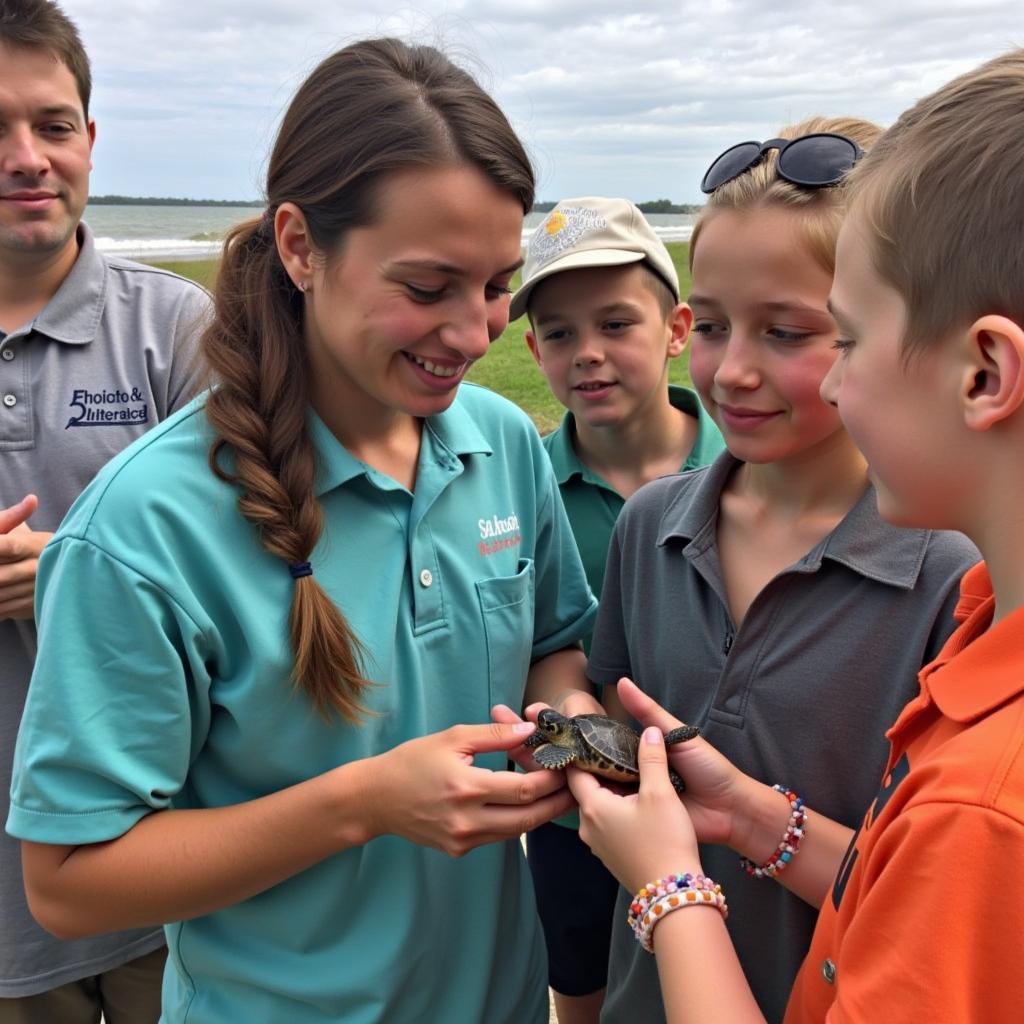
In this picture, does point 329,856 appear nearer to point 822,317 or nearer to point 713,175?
point 822,317

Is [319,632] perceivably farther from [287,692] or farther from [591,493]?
[591,493]

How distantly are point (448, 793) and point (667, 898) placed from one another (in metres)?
0.46

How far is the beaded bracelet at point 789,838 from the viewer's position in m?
1.92

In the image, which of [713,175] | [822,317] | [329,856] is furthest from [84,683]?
[713,175]

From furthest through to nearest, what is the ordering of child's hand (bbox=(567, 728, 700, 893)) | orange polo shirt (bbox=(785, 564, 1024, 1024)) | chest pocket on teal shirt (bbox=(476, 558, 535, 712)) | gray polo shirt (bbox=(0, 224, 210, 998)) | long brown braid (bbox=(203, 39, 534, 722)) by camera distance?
1. gray polo shirt (bbox=(0, 224, 210, 998))
2. chest pocket on teal shirt (bbox=(476, 558, 535, 712))
3. long brown braid (bbox=(203, 39, 534, 722))
4. child's hand (bbox=(567, 728, 700, 893))
5. orange polo shirt (bbox=(785, 564, 1024, 1024))

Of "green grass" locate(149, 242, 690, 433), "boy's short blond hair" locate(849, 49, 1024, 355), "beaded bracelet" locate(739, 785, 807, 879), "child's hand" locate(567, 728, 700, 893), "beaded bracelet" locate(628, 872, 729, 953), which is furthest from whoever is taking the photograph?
"green grass" locate(149, 242, 690, 433)

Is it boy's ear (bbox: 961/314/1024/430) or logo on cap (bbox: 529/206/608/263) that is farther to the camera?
logo on cap (bbox: 529/206/608/263)

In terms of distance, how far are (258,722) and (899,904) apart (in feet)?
3.98

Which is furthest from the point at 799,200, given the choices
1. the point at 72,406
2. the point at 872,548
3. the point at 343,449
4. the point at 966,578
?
the point at 72,406

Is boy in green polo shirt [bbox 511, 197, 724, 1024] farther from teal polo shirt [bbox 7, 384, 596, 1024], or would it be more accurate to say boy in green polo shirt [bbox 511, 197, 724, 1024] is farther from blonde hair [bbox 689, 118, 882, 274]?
blonde hair [bbox 689, 118, 882, 274]

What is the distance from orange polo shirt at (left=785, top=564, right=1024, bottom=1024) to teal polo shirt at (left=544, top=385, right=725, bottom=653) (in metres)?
1.75

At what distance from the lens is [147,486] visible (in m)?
1.72

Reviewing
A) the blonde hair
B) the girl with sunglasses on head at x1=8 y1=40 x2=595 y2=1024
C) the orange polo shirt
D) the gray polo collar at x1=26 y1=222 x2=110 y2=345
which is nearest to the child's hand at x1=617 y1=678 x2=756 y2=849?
the girl with sunglasses on head at x1=8 y1=40 x2=595 y2=1024

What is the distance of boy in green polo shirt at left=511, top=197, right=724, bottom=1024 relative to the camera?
3104 millimetres
